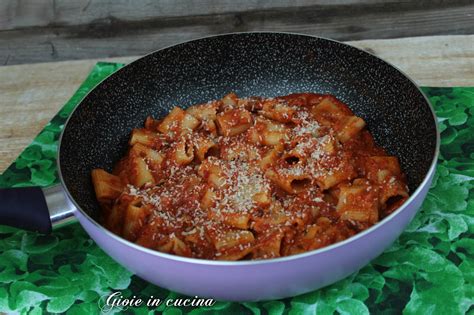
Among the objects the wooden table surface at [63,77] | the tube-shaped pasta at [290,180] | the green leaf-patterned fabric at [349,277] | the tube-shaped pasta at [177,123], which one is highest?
the tube-shaped pasta at [177,123]

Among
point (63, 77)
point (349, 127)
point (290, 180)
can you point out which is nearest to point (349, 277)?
point (290, 180)

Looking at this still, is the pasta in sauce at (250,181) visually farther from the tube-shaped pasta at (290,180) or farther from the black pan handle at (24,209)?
the black pan handle at (24,209)

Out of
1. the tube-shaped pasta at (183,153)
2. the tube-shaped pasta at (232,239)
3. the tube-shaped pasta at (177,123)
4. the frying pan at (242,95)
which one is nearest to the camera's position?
the frying pan at (242,95)

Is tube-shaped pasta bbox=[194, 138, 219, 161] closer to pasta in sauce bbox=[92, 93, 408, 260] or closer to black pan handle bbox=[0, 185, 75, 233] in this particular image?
pasta in sauce bbox=[92, 93, 408, 260]

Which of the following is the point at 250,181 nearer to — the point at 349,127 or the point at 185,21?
the point at 349,127

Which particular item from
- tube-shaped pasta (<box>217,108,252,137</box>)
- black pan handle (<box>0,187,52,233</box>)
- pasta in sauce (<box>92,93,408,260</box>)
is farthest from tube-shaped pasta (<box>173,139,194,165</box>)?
black pan handle (<box>0,187,52,233</box>)

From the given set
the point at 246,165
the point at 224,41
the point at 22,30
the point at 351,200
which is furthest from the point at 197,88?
the point at 22,30

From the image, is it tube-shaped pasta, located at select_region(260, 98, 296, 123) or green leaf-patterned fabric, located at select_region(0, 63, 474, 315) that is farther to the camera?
tube-shaped pasta, located at select_region(260, 98, 296, 123)

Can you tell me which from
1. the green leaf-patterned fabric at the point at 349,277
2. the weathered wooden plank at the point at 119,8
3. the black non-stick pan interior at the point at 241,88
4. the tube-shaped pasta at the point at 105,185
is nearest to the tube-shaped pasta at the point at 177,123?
the black non-stick pan interior at the point at 241,88
